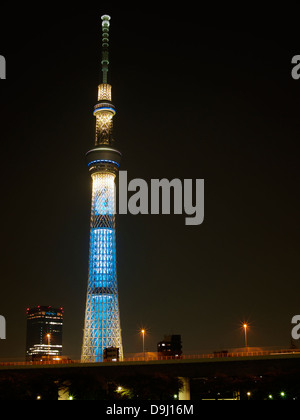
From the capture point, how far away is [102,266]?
185 m

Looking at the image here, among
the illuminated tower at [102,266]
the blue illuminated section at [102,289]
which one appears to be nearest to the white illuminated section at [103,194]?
the illuminated tower at [102,266]

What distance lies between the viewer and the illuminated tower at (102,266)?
18200 cm

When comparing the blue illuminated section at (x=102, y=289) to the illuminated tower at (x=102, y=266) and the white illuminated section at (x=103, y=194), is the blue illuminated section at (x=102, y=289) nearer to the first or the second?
the illuminated tower at (x=102, y=266)

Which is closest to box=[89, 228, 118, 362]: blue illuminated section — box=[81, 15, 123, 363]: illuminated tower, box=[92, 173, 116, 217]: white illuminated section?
box=[81, 15, 123, 363]: illuminated tower

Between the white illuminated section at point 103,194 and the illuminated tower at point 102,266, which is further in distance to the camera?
the white illuminated section at point 103,194

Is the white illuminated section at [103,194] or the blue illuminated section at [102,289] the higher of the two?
the white illuminated section at [103,194]

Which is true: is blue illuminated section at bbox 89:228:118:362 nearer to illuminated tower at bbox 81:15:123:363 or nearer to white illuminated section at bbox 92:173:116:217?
illuminated tower at bbox 81:15:123:363

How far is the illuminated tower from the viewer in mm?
182000

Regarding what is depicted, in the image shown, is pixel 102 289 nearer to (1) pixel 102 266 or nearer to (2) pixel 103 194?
(1) pixel 102 266

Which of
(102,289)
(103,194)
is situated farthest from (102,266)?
(103,194)

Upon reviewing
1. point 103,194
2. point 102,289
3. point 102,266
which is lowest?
point 102,289

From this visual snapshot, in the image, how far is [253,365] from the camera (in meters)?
111
